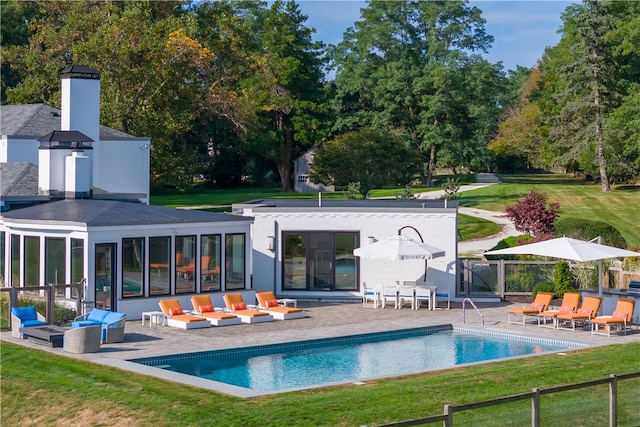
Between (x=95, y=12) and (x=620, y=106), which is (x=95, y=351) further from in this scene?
(x=620, y=106)

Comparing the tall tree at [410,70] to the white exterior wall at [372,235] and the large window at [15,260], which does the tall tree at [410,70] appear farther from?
the large window at [15,260]

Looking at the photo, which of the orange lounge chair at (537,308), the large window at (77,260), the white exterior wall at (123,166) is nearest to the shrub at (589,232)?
the orange lounge chair at (537,308)

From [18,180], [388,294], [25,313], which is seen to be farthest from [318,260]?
[25,313]

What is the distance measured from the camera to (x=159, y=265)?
25.7 m

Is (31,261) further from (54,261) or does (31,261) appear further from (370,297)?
(370,297)

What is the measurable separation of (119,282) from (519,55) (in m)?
79.8

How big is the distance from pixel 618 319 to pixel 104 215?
13.2 meters

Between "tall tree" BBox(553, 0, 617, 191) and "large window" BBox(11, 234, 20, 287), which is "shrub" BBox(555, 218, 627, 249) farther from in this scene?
"tall tree" BBox(553, 0, 617, 191)

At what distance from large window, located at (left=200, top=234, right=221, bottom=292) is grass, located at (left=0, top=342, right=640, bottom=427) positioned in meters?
8.02

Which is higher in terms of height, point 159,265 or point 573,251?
point 573,251

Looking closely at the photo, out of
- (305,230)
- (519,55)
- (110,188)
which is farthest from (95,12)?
(519,55)

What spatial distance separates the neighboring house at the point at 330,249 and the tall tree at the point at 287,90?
156 ft

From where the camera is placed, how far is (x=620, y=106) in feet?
234

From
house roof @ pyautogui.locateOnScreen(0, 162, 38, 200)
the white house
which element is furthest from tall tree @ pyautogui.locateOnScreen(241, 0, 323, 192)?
house roof @ pyautogui.locateOnScreen(0, 162, 38, 200)
